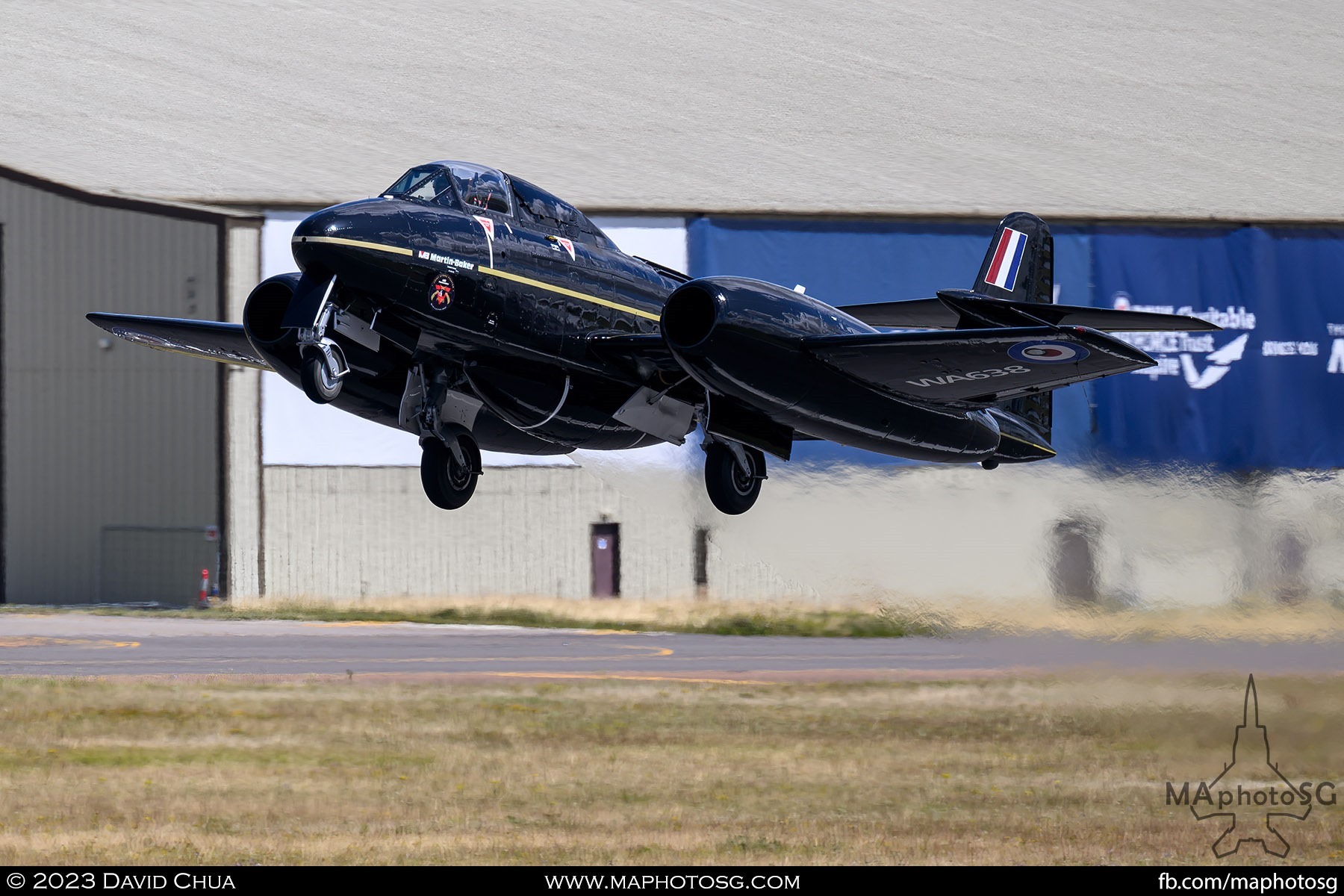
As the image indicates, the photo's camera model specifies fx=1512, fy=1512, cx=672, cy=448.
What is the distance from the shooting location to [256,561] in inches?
1522

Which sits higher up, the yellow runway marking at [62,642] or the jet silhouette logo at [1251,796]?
the yellow runway marking at [62,642]

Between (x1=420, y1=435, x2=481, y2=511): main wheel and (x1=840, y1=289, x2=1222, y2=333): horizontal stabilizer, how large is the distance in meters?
5.29

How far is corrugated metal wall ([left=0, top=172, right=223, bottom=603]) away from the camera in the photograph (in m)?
40.9

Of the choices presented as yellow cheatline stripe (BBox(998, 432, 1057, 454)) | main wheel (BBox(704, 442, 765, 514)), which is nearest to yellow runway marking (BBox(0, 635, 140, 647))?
main wheel (BBox(704, 442, 765, 514))

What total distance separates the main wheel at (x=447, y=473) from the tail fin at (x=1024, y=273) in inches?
311

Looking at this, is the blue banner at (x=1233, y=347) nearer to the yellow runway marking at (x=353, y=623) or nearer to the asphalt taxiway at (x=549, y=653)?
the asphalt taxiway at (x=549, y=653)

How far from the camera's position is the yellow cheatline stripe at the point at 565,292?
16.6 meters

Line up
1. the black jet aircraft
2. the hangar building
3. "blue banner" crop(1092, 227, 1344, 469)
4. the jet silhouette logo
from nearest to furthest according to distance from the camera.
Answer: the black jet aircraft < the jet silhouette logo < the hangar building < "blue banner" crop(1092, 227, 1344, 469)

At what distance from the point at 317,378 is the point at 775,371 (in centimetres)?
499

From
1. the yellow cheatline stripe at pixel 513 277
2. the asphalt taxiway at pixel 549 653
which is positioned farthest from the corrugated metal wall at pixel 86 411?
the yellow cheatline stripe at pixel 513 277

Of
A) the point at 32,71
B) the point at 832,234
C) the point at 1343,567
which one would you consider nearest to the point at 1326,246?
the point at 832,234

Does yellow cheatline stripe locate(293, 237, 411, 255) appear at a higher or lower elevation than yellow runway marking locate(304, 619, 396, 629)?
higher

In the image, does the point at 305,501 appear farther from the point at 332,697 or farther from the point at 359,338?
the point at 359,338

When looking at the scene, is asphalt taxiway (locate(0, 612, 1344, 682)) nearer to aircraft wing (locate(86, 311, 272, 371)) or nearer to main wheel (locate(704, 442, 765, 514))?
main wheel (locate(704, 442, 765, 514))
